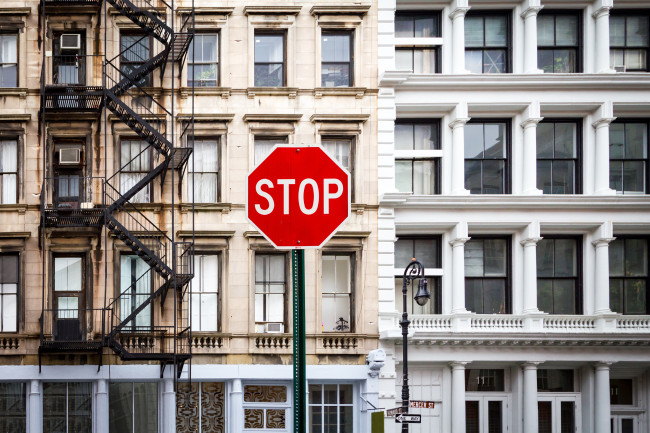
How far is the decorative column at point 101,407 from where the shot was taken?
980 inches

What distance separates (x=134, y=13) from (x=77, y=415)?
10959 mm

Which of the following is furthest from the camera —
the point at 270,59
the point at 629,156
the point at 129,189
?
the point at 629,156

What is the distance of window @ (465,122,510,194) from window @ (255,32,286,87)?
5517 millimetres

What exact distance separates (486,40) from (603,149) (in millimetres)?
4482

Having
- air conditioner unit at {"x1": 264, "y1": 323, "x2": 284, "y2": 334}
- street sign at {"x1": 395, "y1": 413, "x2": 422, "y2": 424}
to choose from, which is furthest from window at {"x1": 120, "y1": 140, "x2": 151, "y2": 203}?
street sign at {"x1": 395, "y1": 413, "x2": 422, "y2": 424}

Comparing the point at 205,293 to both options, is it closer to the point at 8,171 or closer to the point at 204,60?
the point at 8,171

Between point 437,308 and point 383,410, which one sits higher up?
point 437,308

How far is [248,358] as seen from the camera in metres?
25.3

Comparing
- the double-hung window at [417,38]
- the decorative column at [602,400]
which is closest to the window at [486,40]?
the double-hung window at [417,38]

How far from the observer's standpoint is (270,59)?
25953 mm

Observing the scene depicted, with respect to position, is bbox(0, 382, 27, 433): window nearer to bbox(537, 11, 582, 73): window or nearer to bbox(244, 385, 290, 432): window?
bbox(244, 385, 290, 432): window

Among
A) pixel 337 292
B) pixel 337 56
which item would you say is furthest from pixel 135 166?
pixel 337 292

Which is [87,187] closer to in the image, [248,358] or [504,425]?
→ [248,358]

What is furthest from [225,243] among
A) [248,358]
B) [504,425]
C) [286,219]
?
[286,219]
